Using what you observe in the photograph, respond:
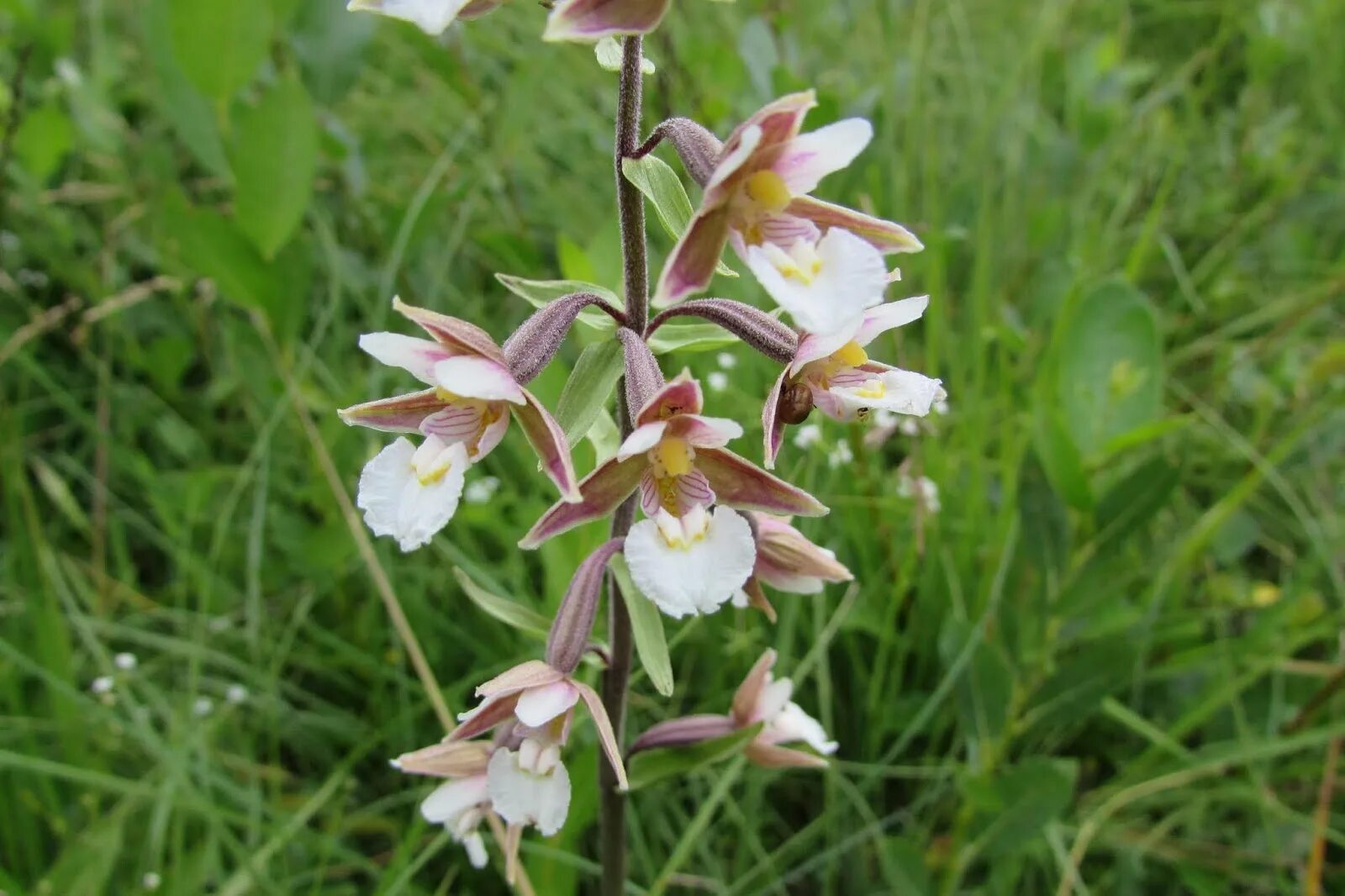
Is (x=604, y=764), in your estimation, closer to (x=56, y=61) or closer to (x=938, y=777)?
(x=938, y=777)

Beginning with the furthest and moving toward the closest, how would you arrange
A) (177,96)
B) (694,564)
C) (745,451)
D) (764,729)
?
(177,96)
(745,451)
(764,729)
(694,564)

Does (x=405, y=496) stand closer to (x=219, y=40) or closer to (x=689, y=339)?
(x=689, y=339)

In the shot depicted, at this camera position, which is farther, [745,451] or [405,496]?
[745,451]

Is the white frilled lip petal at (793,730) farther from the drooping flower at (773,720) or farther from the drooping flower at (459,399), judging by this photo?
the drooping flower at (459,399)

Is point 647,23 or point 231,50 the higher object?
point 647,23

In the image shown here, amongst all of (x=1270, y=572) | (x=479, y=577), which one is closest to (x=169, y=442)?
(x=479, y=577)

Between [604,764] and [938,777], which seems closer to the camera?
[604,764]

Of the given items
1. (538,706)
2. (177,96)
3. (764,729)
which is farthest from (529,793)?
(177,96)
